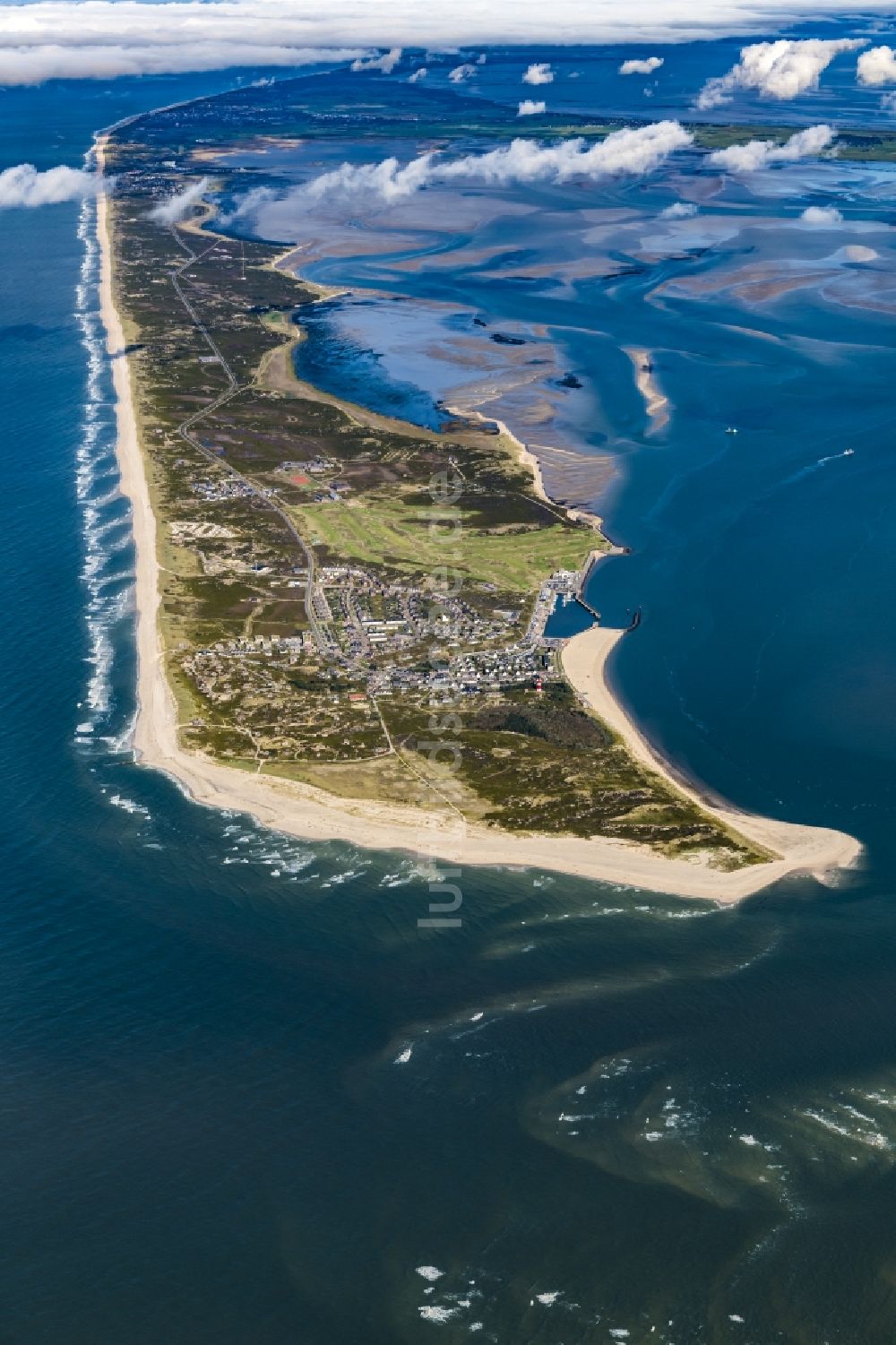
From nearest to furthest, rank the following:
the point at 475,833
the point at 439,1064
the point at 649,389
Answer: the point at 439,1064 < the point at 475,833 < the point at 649,389

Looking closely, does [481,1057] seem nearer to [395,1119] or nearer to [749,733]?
[395,1119]

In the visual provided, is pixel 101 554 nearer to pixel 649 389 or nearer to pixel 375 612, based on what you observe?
pixel 375 612

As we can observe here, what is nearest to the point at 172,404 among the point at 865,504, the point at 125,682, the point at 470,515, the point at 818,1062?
the point at 470,515

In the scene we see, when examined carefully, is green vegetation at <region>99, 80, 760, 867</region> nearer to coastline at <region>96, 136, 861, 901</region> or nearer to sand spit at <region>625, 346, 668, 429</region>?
coastline at <region>96, 136, 861, 901</region>

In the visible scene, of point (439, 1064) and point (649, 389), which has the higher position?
point (649, 389)

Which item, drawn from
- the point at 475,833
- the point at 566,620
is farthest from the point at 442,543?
the point at 475,833

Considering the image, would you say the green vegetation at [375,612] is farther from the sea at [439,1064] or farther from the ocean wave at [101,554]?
the sea at [439,1064]

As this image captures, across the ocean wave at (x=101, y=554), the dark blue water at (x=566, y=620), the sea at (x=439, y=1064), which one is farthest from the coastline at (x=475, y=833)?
the dark blue water at (x=566, y=620)

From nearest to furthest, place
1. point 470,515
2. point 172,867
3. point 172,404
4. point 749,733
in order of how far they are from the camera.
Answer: point 172,867, point 749,733, point 470,515, point 172,404
